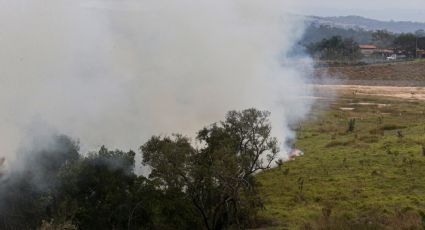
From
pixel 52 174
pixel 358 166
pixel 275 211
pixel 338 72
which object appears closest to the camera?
pixel 52 174

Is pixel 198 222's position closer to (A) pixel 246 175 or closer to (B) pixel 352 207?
(A) pixel 246 175

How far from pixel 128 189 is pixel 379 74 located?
8713 centimetres

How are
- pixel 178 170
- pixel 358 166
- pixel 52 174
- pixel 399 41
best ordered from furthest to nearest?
pixel 399 41
pixel 358 166
pixel 52 174
pixel 178 170

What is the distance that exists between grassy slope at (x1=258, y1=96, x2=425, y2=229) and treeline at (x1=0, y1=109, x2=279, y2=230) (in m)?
3.41

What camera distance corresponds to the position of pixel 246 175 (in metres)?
23.5

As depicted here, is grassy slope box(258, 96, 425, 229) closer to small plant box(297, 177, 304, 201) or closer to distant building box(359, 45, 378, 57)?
small plant box(297, 177, 304, 201)

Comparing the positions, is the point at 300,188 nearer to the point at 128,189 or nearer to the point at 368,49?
the point at 128,189

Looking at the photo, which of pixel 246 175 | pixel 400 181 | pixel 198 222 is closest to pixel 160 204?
pixel 198 222

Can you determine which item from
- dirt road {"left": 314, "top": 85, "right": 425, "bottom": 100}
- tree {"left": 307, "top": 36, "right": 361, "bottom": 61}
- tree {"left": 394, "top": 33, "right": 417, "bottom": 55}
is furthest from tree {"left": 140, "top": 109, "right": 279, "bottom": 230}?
tree {"left": 394, "top": 33, "right": 417, "bottom": 55}

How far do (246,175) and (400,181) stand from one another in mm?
9738

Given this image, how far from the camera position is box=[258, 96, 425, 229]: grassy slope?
24938 millimetres

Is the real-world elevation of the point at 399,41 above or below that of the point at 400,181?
above

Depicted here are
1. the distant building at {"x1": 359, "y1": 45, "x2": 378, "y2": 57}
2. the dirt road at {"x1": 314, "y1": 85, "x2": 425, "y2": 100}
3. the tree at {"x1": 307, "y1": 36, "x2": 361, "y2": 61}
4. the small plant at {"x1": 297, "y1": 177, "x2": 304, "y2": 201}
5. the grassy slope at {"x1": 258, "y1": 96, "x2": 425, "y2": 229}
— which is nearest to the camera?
the grassy slope at {"x1": 258, "y1": 96, "x2": 425, "y2": 229}

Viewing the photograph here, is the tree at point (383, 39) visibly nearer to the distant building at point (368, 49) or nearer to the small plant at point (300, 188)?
the distant building at point (368, 49)
